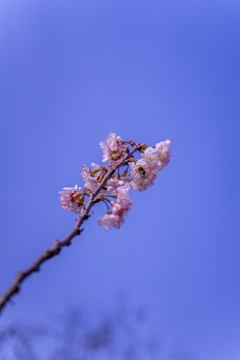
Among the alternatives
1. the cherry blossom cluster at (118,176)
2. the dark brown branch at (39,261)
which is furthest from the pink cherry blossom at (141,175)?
the dark brown branch at (39,261)

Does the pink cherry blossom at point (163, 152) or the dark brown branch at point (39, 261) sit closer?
the dark brown branch at point (39, 261)

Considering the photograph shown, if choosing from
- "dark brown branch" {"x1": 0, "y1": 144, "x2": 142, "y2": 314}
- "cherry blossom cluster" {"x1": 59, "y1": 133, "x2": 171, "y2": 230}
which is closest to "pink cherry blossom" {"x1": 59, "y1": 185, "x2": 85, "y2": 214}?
"cherry blossom cluster" {"x1": 59, "y1": 133, "x2": 171, "y2": 230}

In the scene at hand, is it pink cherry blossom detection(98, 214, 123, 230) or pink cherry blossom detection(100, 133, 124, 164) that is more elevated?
pink cherry blossom detection(100, 133, 124, 164)

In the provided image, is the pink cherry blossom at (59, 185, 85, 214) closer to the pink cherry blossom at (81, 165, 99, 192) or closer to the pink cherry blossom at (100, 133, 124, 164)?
the pink cherry blossom at (81, 165, 99, 192)

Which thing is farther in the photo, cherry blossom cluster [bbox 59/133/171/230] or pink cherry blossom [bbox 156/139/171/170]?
pink cherry blossom [bbox 156/139/171/170]

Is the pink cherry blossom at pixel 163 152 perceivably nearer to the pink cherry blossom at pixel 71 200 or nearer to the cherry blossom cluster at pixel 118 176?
the cherry blossom cluster at pixel 118 176

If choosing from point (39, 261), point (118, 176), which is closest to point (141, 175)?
point (118, 176)

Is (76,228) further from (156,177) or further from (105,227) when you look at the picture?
(156,177)

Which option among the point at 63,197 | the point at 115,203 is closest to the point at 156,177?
the point at 115,203

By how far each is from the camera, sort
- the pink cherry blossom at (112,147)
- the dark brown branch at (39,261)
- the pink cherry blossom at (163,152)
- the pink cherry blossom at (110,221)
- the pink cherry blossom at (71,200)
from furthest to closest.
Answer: the pink cherry blossom at (163,152) → the pink cherry blossom at (112,147) → the pink cherry blossom at (71,200) → the pink cherry blossom at (110,221) → the dark brown branch at (39,261)

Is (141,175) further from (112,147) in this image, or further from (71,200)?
(71,200)
